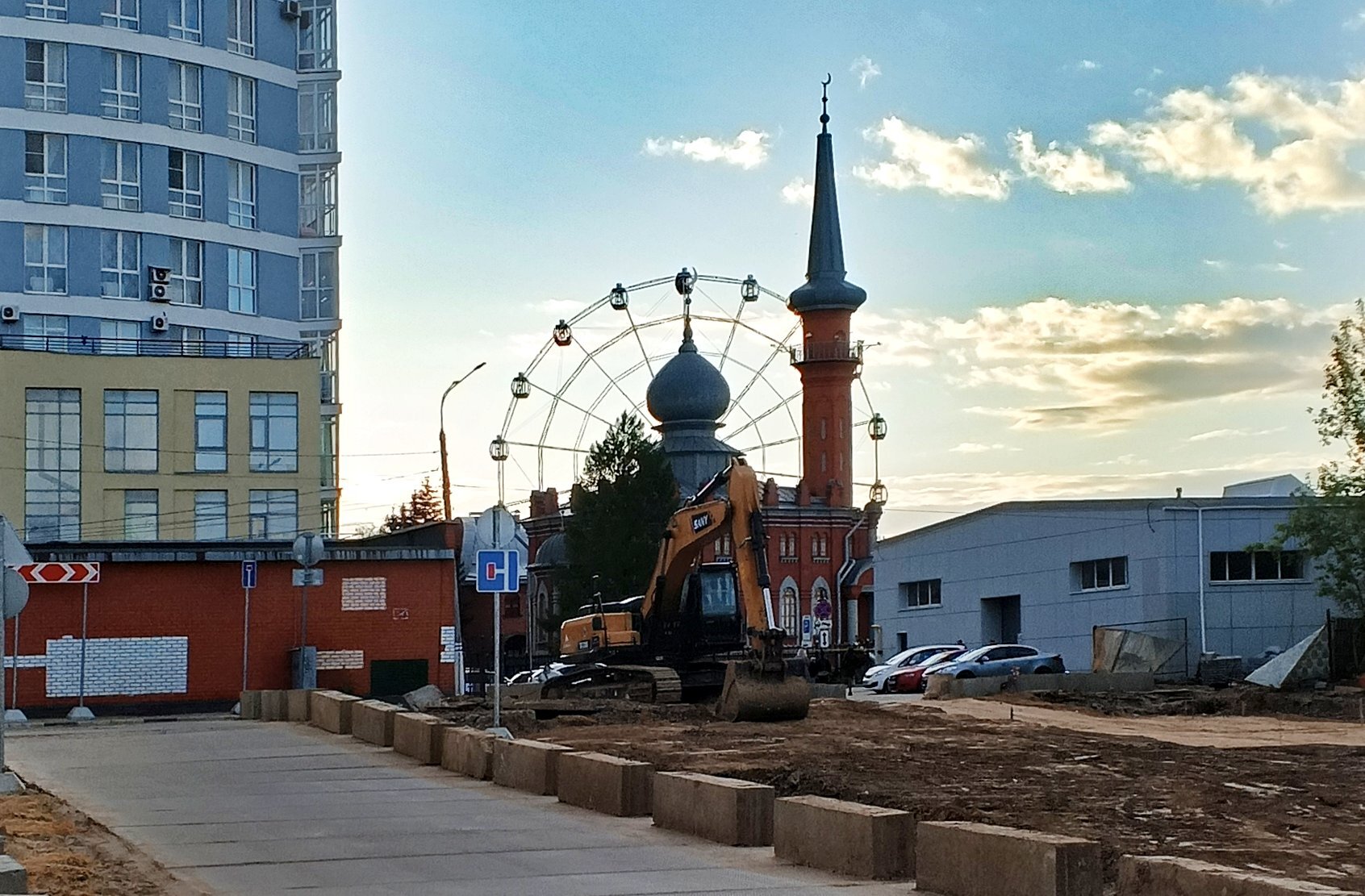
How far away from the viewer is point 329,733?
30938mm

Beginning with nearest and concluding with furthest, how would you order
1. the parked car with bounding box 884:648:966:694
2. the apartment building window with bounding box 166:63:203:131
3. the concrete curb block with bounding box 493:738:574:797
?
the concrete curb block with bounding box 493:738:574:797, the parked car with bounding box 884:648:966:694, the apartment building window with bounding box 166:63:203:131

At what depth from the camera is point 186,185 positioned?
225 feet

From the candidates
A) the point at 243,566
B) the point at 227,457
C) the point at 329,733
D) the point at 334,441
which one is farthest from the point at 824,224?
the point at 329,733

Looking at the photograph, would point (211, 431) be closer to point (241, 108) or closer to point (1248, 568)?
point (241, 108)

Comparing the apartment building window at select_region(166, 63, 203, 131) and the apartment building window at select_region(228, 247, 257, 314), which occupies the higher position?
the apartment building window at select_region(166, 63, 203, 131)

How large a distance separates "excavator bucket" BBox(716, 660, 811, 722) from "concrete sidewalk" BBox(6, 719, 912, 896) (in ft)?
20.8

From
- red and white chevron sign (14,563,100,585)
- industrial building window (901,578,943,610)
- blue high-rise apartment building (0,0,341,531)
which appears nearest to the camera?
red and white chevron sign (14,563,100,585)

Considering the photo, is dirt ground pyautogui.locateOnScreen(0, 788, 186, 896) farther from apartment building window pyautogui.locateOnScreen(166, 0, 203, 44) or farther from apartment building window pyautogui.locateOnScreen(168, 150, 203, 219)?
apartment building window pyautogui.locateOnScreen(166, 0, 203, 44)

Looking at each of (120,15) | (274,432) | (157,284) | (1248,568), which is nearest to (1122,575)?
(1248,568)

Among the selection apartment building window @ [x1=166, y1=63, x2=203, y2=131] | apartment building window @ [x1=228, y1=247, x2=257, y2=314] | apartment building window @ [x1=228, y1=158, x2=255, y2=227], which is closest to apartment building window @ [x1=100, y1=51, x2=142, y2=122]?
apartment building window @ [x1=166, y1=63, x2=203, y2=131]

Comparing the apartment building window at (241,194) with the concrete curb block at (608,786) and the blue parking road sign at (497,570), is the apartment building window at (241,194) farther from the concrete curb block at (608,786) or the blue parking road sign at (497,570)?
the concrete curb block at (608,786)

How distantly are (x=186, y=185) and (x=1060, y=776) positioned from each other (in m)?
55.8

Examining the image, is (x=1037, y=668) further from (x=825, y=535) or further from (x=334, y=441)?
(x=825, y=535)

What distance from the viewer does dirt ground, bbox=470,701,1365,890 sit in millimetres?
13461
